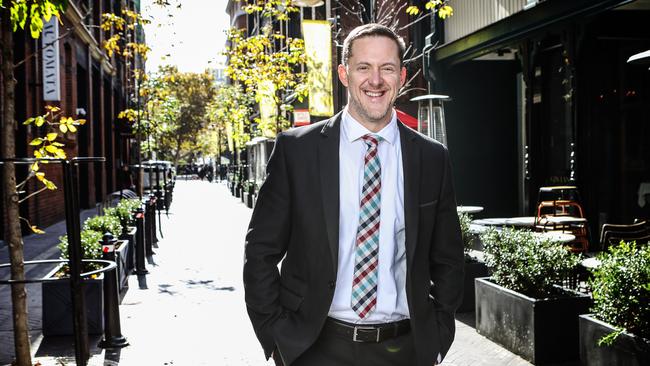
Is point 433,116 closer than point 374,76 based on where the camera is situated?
No

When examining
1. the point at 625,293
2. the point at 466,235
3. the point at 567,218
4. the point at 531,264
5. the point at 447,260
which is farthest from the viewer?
the point at 567,218

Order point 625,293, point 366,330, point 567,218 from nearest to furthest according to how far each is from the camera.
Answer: point 366,330 < point 625,293 < point 567,218

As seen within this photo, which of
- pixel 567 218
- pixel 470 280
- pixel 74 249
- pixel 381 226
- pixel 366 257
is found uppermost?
pixel 381 226

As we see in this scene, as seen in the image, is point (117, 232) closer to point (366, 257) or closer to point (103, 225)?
point (103, 225)

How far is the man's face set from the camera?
2.90m

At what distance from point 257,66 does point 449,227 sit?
777 inches

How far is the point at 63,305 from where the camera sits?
280 inches

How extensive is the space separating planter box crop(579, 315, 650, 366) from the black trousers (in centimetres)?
252

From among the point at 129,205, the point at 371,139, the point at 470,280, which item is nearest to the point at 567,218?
the point at 470,280

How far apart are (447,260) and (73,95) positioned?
71.8ft

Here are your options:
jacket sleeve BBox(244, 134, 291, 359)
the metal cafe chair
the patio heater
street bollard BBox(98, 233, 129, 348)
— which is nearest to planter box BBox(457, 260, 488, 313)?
the metal cafe chair

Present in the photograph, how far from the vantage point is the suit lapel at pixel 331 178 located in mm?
2766

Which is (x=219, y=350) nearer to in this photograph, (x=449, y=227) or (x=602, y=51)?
(x=449, y=227)

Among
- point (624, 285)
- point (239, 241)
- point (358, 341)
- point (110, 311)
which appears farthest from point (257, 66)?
point (358, 341)
